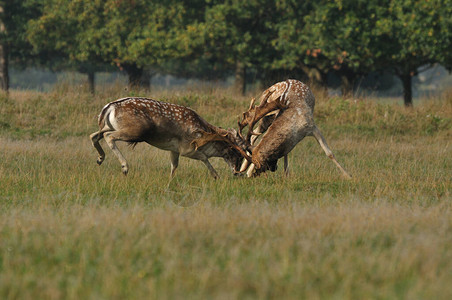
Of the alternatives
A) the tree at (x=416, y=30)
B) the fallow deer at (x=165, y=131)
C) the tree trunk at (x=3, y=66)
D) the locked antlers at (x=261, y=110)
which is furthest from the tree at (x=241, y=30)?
the fallow deer at (x=165, y=131)

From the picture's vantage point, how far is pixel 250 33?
28312mm

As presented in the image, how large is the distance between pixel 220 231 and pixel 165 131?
397 centimetres

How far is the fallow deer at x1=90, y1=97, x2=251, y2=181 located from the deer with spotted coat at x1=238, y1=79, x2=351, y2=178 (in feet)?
0.84

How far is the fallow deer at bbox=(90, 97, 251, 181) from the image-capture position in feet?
30.5

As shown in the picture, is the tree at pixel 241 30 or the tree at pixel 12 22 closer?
the tree at pixel 241 30

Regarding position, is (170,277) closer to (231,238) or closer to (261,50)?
(231,238)

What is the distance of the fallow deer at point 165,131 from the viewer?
930 cm

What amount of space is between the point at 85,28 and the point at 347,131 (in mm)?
18530

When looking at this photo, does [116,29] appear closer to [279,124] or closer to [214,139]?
[214,139]

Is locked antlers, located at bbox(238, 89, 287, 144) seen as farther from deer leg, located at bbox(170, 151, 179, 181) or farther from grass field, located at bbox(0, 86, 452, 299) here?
deer leg, located at bbox(170, 151, 179, 181)

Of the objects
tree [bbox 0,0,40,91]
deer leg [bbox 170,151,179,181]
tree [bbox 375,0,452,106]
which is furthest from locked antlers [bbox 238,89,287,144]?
tree [bbox 0,0,40,91]

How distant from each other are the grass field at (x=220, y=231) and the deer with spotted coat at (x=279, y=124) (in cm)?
35

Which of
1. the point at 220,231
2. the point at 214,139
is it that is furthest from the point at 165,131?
the point at 220,231

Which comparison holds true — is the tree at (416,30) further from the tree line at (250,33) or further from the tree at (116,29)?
the tree at (116,29)
